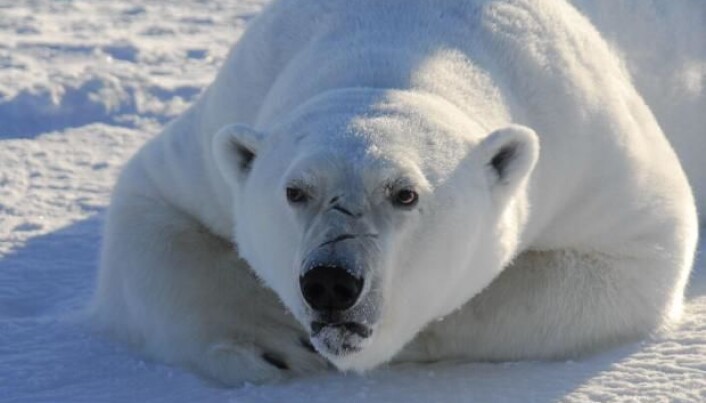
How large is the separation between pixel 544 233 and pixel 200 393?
3.01 ft

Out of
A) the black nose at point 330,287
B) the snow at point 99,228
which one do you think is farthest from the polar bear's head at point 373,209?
the snow at point 99,228

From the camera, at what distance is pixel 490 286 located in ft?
11.3

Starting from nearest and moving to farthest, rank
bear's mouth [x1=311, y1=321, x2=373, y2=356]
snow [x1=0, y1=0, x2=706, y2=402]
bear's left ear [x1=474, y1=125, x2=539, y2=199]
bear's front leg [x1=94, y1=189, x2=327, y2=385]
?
Answer: bear's mouth [x1=311, y1=321, x2=373, y2=356] < bear's left ear [x1=474, y1=125, x2=539, y2=199] < snow [x1=0, y1=0, x2=706, y2=402] < bear's front leg [x1=94, y1=189, x2=327, y2=385]

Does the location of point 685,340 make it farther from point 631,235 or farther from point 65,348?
point 65,348

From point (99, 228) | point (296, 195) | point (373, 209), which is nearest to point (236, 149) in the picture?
point (296, 195)

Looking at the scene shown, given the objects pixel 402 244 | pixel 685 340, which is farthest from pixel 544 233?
pixel 402 244

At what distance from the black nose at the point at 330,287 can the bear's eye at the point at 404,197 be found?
0.21 m

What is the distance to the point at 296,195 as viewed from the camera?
2816mm

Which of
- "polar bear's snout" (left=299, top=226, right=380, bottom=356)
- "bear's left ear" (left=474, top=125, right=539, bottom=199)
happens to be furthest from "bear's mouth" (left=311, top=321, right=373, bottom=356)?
"bear's left ear" (left=474, top=125, right=539, bottom=199)

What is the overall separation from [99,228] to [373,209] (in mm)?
2259

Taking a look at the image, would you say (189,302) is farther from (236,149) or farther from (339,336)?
(339,336)

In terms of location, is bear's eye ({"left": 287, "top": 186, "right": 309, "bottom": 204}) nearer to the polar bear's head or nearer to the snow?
the polar bear's head

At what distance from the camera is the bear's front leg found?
3371mm

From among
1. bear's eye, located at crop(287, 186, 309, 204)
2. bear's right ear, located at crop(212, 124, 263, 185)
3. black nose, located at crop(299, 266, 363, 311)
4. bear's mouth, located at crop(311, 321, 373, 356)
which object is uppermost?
bear's right ear, located at crop(212, 124, 263, 185)
